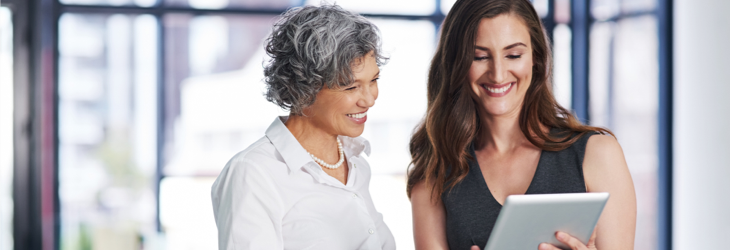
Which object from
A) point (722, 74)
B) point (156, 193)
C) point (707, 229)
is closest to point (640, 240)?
point (707, 229)

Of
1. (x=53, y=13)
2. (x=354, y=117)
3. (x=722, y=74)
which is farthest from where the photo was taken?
(x=53, y=13)

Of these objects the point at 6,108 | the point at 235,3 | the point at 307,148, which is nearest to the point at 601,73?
the point at 235,3

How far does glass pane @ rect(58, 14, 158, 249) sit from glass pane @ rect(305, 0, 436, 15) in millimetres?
1410

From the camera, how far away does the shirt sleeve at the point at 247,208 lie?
121 cm

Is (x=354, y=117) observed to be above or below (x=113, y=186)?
above

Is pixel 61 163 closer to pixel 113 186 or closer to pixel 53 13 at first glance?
pixel 113 186

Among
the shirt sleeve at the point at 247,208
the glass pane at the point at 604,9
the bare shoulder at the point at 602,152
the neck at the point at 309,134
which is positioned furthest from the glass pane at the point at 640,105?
the shirt sleeve at the point at 247,208

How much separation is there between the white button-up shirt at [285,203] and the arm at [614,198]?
2.01ft

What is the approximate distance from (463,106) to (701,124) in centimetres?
252

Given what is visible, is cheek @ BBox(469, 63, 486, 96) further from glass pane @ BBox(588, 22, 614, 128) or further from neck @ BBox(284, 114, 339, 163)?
glass pane @ BBox(588, 22, 614, 128)

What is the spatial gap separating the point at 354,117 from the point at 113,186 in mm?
3060

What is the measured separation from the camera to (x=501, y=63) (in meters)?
1.46

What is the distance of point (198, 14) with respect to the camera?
396cm

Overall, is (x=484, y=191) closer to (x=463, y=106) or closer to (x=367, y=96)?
(x=463, y=106)
